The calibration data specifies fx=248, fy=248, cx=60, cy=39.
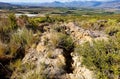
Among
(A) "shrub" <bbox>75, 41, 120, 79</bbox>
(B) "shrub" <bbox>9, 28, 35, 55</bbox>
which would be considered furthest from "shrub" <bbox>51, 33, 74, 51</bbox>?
(A) "shrub" <bbox>75, 41, 120, 79</bbox>

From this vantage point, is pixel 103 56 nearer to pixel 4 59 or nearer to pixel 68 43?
pixel 68 43

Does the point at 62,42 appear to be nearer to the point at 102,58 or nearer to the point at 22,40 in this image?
the point at 22,40

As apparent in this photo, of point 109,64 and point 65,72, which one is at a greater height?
point 109,64

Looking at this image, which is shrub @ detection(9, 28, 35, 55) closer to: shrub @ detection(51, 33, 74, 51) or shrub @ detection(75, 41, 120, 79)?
shrub @ detection(51, 33, 74, 51)

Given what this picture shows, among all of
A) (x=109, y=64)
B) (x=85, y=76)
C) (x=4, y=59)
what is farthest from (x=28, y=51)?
(x=109, y=64)

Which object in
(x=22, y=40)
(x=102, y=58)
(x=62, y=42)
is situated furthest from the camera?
(x=22, y=40)

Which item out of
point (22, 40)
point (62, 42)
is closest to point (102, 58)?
point (62, 42)

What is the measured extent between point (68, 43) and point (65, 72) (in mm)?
2076

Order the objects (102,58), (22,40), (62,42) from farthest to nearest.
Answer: (22,40) → (62,42) → (102,58)

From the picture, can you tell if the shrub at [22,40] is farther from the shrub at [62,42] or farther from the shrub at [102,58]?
the shrub at [102,58]

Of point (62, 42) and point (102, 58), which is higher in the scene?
point (102, 58)

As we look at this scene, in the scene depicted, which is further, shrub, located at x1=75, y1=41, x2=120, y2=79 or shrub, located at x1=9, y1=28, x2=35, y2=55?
shrub, located at x1=9, y1=28, x2=35, y2=55

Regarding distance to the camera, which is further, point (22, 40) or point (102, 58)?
point (22, 40)

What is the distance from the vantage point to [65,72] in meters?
8.54
